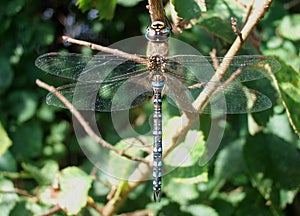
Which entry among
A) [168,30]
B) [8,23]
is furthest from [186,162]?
[8,23]

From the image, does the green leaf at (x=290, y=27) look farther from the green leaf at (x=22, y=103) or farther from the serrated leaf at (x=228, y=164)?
the green leaf at (x=22, y=103)

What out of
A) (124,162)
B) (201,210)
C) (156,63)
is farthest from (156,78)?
(201,210)

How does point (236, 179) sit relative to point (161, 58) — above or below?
below

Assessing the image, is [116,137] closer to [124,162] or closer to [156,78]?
[124,162]

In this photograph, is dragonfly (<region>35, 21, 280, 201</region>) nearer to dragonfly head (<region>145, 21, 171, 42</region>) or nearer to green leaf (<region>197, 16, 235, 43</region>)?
dragonfly head (<region>145, 21, 171, 42</region>)

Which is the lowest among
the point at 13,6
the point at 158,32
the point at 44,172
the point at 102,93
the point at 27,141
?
the point at 44,172

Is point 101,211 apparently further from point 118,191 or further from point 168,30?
point 168,30

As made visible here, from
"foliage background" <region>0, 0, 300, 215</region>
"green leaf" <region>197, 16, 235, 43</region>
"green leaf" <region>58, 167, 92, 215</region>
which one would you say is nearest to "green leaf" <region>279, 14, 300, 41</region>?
"foliage background" <region>0, 0, 300, 215</region>
